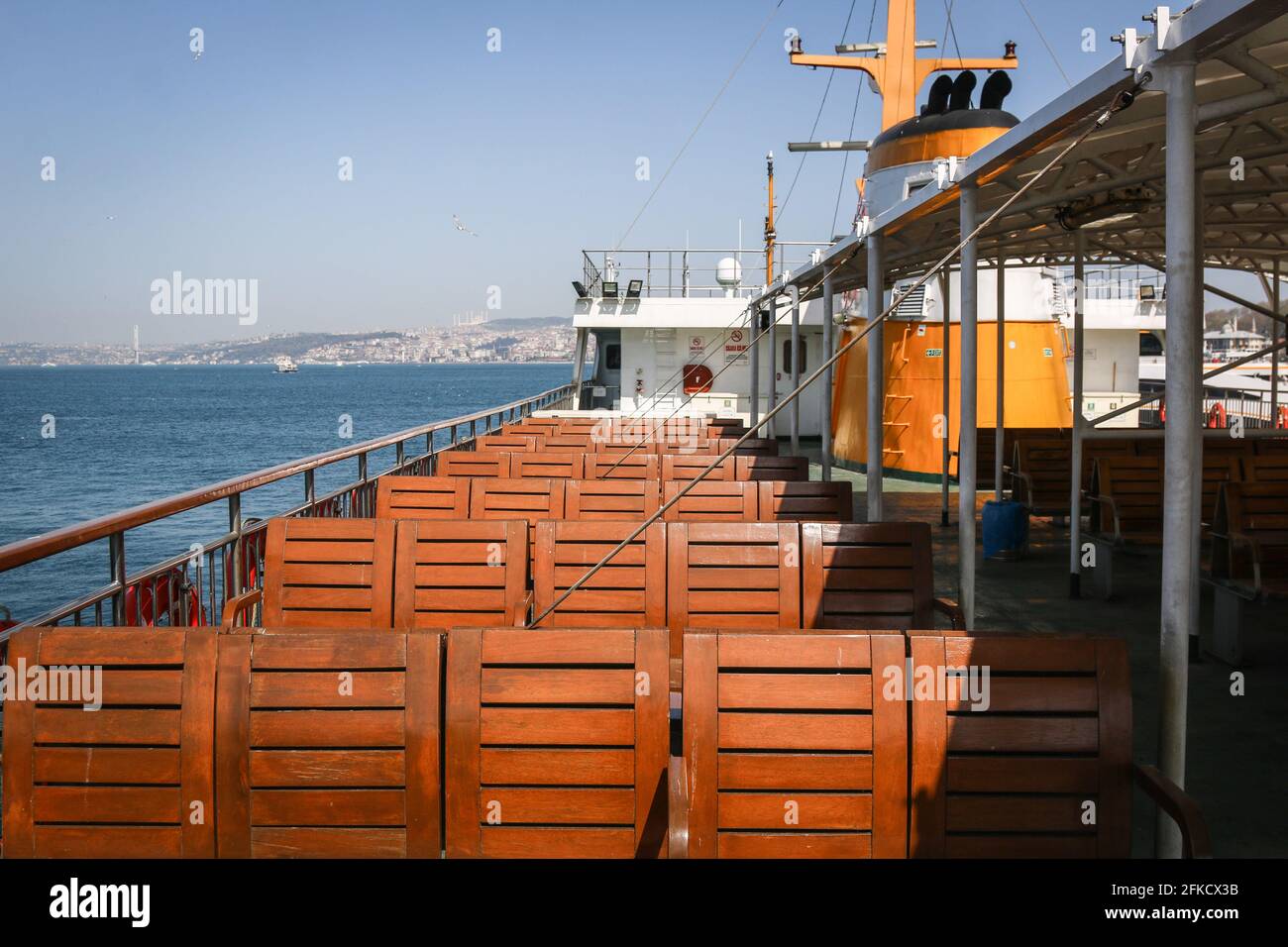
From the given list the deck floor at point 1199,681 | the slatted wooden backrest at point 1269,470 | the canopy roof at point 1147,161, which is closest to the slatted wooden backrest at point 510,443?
the canopy roof at point 1147,161

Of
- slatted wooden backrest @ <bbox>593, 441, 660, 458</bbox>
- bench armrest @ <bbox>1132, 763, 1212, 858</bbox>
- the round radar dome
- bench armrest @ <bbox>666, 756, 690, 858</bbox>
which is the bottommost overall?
bench armrest @ <bbox>666, 756, 690, 858</bbox>

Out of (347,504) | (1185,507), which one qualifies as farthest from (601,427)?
(1185,507)

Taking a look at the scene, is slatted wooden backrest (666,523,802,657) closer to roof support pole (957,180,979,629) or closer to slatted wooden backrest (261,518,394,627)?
roof support pole (957,180,979,629)

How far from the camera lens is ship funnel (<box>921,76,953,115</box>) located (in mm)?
13328

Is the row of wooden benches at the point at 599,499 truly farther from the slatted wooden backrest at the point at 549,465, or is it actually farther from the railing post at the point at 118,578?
the railing post at the point at 118,578

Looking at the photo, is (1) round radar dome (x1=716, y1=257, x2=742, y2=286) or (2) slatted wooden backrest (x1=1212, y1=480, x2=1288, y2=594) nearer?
(2) slatted wooden backrest (x1=1212, y1=480, x2=1288, y2=594)

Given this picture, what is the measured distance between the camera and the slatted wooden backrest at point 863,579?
4.71m

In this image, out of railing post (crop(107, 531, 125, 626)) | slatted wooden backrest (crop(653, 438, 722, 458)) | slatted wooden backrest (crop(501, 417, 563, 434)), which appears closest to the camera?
railing post (crop(107, 531, 125, 626))

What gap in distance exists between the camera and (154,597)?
4445 millimetres

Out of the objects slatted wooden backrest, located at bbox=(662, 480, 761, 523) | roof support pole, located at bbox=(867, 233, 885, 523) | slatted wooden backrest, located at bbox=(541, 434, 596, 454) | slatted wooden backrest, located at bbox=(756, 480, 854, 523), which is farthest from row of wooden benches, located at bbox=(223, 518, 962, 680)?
slatted wooden backrest, located at bbox=(541, 434, 596, 454)

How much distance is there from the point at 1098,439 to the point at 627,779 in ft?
29.9

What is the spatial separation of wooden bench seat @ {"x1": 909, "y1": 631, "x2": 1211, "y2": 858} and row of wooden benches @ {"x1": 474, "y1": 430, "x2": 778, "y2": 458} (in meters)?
6.54

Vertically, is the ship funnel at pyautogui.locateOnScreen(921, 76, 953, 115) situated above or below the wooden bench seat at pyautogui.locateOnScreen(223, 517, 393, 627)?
above

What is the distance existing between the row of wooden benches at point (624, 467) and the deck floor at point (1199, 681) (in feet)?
5.65
